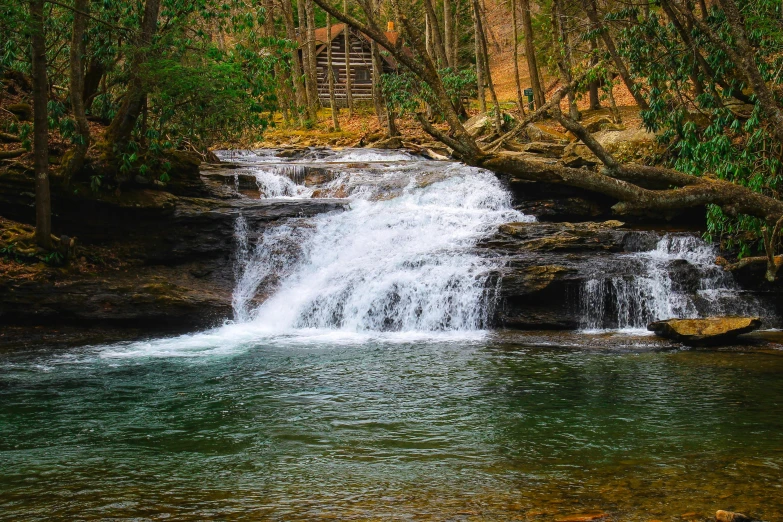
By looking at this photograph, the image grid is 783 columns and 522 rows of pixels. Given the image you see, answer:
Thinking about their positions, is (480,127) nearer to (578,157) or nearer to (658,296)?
(578,157)

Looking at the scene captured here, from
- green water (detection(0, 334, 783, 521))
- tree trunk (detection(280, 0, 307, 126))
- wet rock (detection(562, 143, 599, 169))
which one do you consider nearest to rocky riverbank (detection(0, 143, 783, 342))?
wet rock (detection(562, 143, 599, 169))

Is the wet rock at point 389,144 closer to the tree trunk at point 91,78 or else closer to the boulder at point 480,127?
the boulder at point 480,127

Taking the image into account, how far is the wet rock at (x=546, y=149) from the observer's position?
25078 mm

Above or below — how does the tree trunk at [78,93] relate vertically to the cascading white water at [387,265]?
above

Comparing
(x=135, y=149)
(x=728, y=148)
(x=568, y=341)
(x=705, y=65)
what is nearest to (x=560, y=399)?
(x=568, y=341)

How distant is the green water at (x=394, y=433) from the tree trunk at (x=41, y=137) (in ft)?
9.60

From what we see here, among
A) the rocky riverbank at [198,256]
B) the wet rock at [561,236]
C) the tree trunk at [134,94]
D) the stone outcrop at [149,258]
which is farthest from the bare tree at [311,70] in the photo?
the wet rock at [561,236]

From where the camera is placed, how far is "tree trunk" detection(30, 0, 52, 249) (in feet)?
45.4

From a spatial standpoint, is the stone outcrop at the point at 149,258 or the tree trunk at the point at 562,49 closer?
the tree trunk at the point at 562,49

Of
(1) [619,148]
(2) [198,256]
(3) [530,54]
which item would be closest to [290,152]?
(3) [530,54]

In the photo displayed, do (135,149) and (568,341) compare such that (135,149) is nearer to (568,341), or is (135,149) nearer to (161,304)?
(161,304)

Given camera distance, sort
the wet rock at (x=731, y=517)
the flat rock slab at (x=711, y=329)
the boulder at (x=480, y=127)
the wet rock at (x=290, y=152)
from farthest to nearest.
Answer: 1. the wet rock at (x=290, y=152)
2. the boulder at (x=480, y=127)
3. the flat rock slab at (x=711, y=329)
4. the wet rock at (x=731, y=517)

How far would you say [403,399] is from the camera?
9.52m

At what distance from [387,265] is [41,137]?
7.48 metres
